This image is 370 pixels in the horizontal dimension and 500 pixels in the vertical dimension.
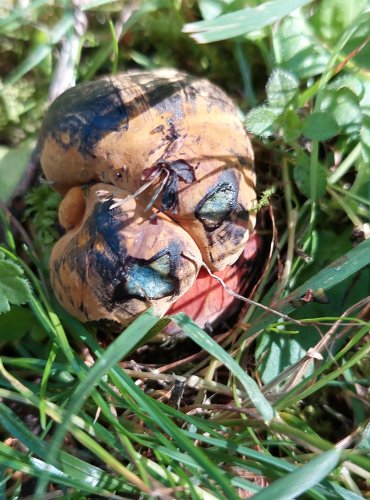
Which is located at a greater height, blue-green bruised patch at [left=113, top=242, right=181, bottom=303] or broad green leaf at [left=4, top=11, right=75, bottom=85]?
broad green leaf at [left=4, top=11, right=75, bottom=85]

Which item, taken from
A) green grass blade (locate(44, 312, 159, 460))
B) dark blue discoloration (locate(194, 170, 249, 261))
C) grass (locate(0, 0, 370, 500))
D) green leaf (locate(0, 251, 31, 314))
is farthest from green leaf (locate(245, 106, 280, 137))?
green leaf (locate(0, 251, 31, 314))

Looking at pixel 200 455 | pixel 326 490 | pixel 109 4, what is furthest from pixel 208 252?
pixel 109 4

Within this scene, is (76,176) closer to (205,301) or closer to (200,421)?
(205,301)

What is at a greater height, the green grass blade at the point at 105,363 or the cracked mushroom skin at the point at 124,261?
the cracked mushroom skin at the point at 124,261

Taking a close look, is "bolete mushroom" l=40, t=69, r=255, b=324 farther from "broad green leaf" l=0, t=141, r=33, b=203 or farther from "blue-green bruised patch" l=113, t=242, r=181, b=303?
"broad green leaf" l=0, t=141, r=33, b=203

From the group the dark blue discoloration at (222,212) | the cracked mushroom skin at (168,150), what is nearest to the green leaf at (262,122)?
the cracked mushroom skin at (168,150)

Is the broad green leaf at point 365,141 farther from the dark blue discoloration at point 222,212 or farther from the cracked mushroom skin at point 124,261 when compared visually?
the cracked mushroom skin at point 124,261

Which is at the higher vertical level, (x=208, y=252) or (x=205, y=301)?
(x=208, y=252)

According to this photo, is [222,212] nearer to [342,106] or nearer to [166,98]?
[166,98]
